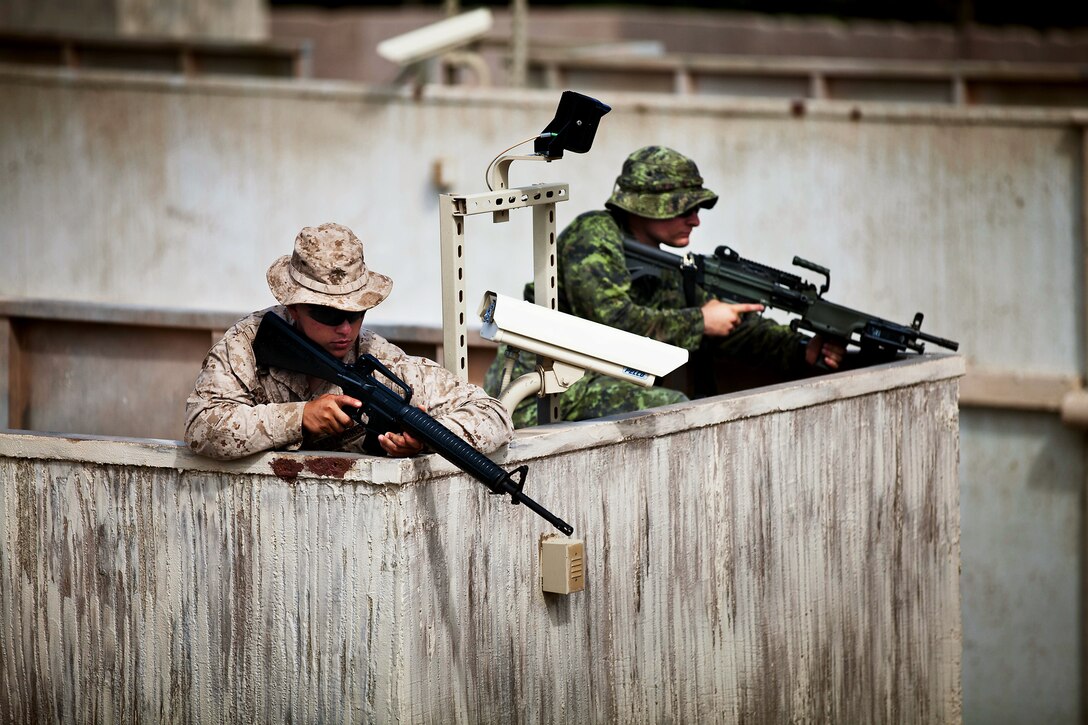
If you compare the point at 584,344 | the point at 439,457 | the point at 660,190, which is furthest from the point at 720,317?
the point at 439,457

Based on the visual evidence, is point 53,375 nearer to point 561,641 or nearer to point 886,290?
point 561,641

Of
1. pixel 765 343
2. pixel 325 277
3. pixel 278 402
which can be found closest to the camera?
pixel 325 277

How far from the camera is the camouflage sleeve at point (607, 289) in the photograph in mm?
5730

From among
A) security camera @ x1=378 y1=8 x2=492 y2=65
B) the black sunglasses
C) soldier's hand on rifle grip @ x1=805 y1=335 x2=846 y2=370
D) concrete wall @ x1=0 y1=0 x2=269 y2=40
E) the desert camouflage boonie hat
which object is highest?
concrete wall @ x1=0 y1=0 x2=269 y2=40

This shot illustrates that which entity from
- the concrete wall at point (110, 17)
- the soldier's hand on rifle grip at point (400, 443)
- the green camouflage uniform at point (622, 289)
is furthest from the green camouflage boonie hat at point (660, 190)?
the concrete wall at point (110, 17)

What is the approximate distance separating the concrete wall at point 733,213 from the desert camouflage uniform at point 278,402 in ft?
12.1

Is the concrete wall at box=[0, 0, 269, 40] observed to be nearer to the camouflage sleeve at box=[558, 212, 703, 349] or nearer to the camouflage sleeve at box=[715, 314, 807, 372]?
the camouflage sleeve at box=[715, 314, 807, 372]

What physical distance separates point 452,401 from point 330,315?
1.41 ft

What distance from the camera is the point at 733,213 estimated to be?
9.39 metres

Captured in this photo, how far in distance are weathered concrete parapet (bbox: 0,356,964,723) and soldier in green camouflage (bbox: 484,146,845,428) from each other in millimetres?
594

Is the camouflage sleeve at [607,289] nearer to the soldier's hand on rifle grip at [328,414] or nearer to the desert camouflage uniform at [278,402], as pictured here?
the desert camouflage uniform at [278,402]

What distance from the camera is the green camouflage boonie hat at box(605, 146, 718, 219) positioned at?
597 cm

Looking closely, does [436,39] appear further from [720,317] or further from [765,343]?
[720,317]

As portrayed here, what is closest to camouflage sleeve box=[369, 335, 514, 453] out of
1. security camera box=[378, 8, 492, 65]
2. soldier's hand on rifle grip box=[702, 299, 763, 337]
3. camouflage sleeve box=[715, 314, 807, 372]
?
soldier's hand on rifle grip box=[702, 299, 763, 337]
